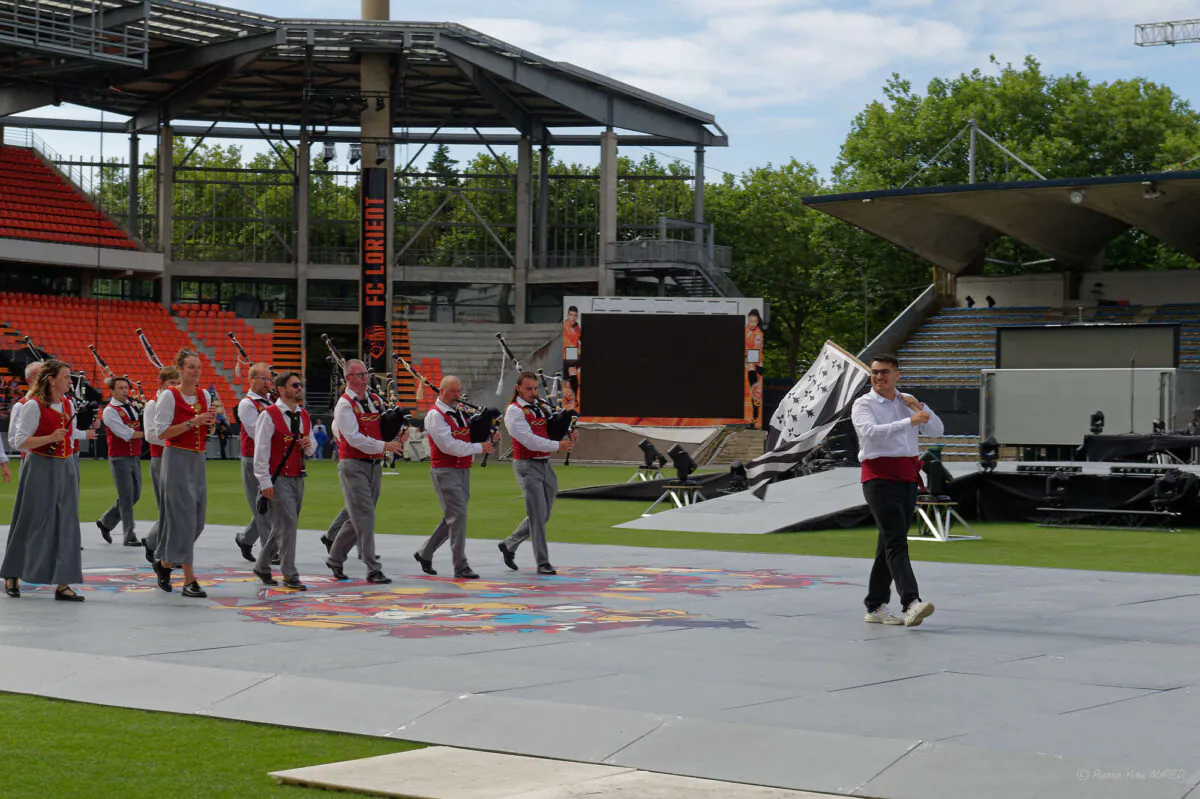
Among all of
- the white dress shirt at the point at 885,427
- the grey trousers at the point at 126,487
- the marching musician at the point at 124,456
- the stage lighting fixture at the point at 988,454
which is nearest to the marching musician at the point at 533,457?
the white dress shirt at the point at 885,427

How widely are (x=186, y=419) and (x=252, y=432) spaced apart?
2.31 metres

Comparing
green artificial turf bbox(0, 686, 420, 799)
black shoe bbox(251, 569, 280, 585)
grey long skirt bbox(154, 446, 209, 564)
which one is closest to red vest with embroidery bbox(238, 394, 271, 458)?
grey long skirt bbox(154, 446, 209, 564)

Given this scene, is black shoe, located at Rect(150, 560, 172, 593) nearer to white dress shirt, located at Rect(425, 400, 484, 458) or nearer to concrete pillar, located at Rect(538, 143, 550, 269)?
white dress shirt, located at Rect(425, 400, 484, 458)

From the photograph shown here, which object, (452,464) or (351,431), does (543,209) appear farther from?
(351,431)

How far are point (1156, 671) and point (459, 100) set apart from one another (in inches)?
2073

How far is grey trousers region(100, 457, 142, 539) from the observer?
18312 millimetres

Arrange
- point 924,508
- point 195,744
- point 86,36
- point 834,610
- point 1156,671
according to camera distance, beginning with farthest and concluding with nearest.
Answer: point 86,36 → point 924,508 → point 834,610 → point 1156,671 → point 195,744

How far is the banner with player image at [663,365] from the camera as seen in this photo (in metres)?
42.8

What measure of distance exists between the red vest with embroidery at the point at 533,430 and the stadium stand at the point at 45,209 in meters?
42.3

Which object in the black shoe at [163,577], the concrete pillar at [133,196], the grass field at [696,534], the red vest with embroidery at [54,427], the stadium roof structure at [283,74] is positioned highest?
the stadium roof structure at [283,74]

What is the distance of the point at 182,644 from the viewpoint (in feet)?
32.2

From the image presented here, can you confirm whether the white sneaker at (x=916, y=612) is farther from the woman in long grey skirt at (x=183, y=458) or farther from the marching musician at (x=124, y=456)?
the marching musician at (x=124, y=456)

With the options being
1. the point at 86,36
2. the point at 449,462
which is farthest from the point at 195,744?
the point at 86,36

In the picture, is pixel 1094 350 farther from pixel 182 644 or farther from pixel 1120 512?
pixel 182 644
